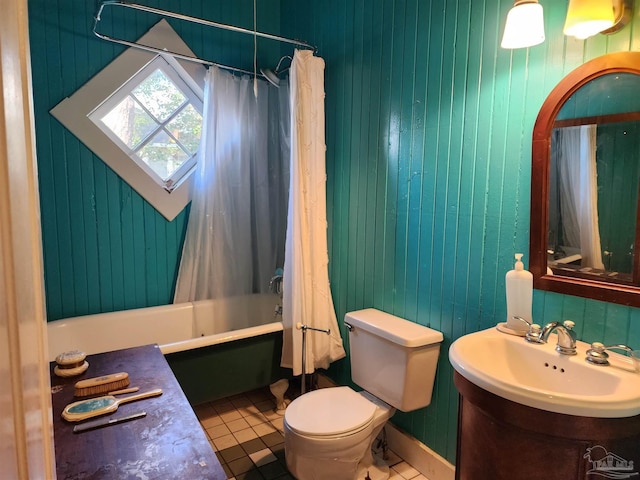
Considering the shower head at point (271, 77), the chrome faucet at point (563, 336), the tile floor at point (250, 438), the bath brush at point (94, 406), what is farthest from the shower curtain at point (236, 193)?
the chrome faucet at point (563, 336)

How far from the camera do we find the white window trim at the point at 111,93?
2.77 m

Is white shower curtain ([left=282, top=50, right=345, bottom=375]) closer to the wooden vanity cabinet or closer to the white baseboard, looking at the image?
the white baseboard

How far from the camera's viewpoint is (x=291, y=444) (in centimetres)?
192

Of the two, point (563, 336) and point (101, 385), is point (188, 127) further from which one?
point (563, 336)

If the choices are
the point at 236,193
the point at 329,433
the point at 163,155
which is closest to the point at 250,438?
the point at 329,433

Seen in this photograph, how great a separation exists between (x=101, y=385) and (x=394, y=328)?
1.30 meters

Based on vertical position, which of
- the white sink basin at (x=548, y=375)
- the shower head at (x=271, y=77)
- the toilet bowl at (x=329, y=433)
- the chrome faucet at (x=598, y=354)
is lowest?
the toilet bowl at (x=329, y=433)

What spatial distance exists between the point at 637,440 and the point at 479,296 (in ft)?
2.60

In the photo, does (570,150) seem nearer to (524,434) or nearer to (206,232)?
(524,434)

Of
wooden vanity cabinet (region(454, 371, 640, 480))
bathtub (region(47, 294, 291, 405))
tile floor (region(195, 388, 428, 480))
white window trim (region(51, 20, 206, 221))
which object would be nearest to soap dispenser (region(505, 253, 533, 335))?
wooden vanity cabinet (region(454, 371, 640, 480))

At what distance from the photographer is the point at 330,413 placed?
2.03 meters

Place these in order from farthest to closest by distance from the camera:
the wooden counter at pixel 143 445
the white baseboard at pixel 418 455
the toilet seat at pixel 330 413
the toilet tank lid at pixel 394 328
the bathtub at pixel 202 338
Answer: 1. the bathtub at pixel 202 338
2. the white baseboard at pixel 418 455
3. the toilet tank lid at pixel 394 328
4. the toilet seat at pixel 330 413
5. the wooden counter at pixel 143 445

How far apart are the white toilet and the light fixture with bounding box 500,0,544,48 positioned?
4.21 feet

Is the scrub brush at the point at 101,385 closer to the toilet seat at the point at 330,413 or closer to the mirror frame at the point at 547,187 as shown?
the toilet seat at the point at 330,413
